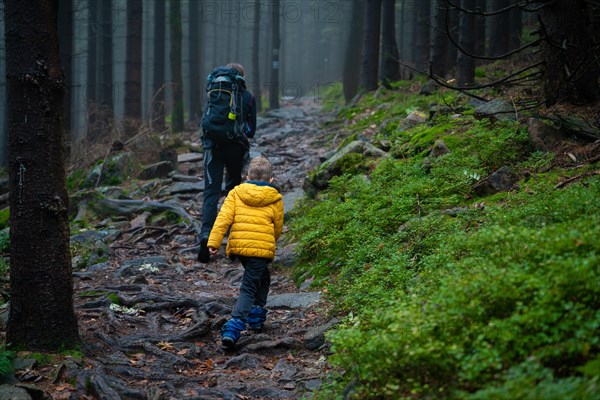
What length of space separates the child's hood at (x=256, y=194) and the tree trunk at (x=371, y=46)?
1458 centimetres

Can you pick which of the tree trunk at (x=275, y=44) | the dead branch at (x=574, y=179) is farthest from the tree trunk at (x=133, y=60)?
the dead branch at (x=574, y=179)

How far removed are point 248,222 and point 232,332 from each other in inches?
44.3

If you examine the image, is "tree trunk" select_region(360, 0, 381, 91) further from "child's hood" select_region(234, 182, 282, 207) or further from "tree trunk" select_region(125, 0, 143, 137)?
"child's hood" select_region(234, 182, 282, 207)

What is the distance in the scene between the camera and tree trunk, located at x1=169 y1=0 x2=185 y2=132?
21547 millimetres

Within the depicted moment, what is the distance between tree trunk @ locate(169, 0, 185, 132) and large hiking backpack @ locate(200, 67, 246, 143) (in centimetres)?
1324

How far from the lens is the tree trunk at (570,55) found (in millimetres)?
7121

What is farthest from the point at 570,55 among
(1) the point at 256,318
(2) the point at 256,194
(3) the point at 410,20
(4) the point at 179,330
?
(3) the point at 410,20

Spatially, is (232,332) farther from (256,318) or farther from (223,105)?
(223,105)

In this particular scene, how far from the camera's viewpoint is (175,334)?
20.4 feet

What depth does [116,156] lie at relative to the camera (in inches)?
568

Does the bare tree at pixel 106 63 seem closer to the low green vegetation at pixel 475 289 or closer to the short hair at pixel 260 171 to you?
the short hair at pixel 260 171

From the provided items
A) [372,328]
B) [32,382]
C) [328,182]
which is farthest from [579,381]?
[328,182]

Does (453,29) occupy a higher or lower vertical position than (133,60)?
higher

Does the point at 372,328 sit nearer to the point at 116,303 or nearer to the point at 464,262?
the point at 464,262
